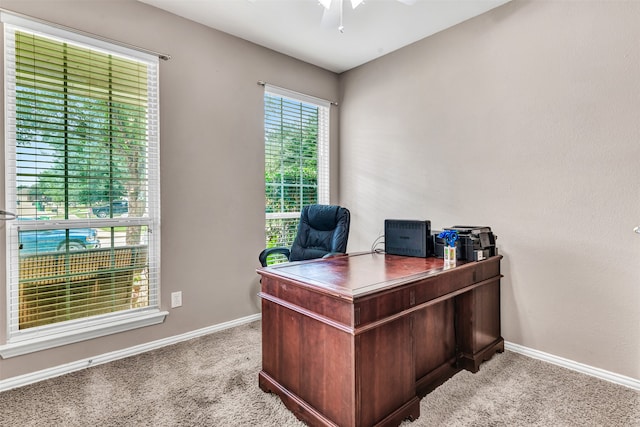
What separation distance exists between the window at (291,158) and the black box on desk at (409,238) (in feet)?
4.40

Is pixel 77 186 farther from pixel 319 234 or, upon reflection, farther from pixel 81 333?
pixel 319 234

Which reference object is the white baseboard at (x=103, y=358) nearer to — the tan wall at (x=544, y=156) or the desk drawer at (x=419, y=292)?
the desk drawer at (x=419, y=292)

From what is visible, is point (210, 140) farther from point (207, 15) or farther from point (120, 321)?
point (120, 321)

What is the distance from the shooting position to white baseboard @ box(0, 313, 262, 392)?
2016 mm

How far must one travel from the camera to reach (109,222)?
94.0 inches

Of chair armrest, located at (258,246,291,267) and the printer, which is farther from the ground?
the printer

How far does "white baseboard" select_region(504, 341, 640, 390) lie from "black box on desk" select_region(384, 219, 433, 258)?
103 centimetres

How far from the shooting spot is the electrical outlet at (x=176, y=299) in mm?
2646

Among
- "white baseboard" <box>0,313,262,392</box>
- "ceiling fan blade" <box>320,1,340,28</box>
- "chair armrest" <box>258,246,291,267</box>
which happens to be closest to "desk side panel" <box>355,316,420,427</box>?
"chair armrest" <box>258,246,291,267</box>

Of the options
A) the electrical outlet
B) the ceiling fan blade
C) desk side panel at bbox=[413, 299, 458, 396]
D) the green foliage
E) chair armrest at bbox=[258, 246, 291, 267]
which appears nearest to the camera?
desk side panel at bbox=[413, 299, 458, 396]

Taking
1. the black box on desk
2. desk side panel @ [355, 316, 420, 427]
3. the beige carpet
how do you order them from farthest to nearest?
the black box on desk → the beige carpet → desk side panel @ [355, 316, 420, 427]

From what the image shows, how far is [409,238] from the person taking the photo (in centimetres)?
241

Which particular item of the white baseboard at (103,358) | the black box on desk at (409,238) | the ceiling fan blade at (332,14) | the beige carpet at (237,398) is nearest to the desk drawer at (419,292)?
the black box on desk at (409,238)

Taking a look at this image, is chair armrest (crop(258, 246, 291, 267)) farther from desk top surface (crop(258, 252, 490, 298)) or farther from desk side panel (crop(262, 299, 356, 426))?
desk side panel (crop(262, 299, 356, 426))
